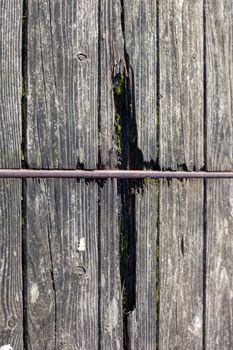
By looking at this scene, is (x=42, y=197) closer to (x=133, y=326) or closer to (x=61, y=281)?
(x=61, y=281)

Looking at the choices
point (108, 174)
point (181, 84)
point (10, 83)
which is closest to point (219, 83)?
point (181, 84)

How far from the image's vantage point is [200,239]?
2.09 meters

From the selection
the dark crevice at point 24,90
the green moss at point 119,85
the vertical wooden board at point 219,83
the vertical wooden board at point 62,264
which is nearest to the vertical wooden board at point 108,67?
the green moss at point 119,85

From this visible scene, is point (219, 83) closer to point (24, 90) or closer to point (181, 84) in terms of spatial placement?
point (181, 84)

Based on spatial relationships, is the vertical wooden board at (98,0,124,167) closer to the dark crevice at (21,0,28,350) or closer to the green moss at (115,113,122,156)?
the green moss at (115,113,122,156)

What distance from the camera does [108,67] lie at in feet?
6.07

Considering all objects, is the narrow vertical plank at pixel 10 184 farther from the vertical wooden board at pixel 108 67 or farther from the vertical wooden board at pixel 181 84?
the vertical wooden board at pixel 181 84

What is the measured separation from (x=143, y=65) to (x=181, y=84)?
174 mm

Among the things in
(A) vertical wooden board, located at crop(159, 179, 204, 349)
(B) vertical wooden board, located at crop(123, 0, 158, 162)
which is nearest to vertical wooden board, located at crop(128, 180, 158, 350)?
(A) vertical wooden board, located at crop(159, 179, 204, 349)

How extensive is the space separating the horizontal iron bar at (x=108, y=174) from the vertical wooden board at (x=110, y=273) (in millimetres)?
37

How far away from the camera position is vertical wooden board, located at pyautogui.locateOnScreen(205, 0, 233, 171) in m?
2.14

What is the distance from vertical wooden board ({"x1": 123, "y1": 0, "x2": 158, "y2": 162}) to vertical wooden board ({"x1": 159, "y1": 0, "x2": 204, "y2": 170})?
0.11 feet

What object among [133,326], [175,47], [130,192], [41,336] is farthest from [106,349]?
[175,47]

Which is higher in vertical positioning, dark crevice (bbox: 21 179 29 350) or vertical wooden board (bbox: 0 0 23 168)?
vertical wooden board (bbox: 0 0 23 168)
